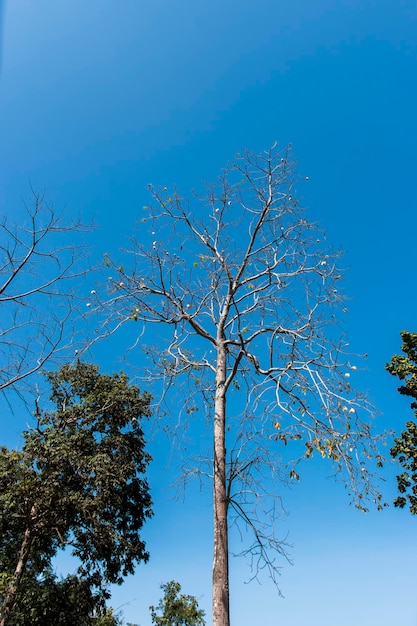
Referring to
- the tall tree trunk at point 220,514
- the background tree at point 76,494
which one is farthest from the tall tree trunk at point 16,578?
the tall tree trunk at point 220,514

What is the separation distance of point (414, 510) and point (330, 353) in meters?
11.7

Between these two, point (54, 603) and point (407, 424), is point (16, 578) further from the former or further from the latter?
point (407, 424)

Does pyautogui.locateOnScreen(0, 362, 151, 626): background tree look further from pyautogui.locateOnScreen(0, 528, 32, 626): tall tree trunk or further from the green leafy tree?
the green leafy tree

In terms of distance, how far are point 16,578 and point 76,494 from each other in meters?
2.39

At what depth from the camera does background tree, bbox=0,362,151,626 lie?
11625 millimetres

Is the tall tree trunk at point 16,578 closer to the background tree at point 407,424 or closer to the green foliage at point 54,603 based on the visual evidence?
the green foliage at point 54,603

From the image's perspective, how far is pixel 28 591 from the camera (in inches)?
456

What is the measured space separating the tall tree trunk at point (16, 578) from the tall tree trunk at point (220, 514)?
9.38 meters

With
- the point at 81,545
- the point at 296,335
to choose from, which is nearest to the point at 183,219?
the point at 296,335

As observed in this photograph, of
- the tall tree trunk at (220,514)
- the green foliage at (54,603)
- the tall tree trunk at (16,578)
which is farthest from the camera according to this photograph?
the green foliage at (54,603)

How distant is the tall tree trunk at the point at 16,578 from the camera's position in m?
10.5

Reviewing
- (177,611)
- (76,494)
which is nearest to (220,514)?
(76,494)

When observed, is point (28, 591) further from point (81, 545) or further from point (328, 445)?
point (328, 445)

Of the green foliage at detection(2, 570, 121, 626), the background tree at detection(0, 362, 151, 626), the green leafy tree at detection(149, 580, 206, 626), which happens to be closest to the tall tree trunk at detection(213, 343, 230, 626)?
the background tree at detection(0, 362, 151, 626)
